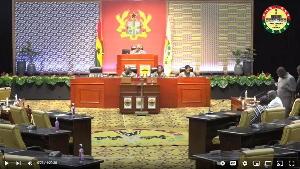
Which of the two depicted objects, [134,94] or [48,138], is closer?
[48,138]

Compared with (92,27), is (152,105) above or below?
below

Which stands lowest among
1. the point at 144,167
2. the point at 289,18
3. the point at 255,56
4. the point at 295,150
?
the point at 144,167

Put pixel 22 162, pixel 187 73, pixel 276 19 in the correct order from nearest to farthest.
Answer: pixel 22 162, pixel 187 73, pixel 276 19

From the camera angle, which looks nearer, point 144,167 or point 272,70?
point 144,167

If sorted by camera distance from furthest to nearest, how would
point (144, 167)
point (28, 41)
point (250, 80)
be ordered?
1. point (28, 41)
2. point (250, 80)
3. point (144, 167)

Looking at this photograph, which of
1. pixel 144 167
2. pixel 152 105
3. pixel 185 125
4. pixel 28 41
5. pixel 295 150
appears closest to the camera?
pixel 295 150

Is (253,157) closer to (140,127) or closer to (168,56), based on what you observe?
(140,127)

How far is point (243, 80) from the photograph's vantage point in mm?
19938

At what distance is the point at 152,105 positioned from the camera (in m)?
16.8

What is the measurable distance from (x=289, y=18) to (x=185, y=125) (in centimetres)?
945

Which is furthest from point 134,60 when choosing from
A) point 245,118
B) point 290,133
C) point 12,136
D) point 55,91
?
point 290,133

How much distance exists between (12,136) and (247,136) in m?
3.35

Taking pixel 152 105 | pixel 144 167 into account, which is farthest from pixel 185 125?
pixel 144 167

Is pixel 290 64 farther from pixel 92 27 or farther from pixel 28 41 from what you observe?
pixel 28 41
